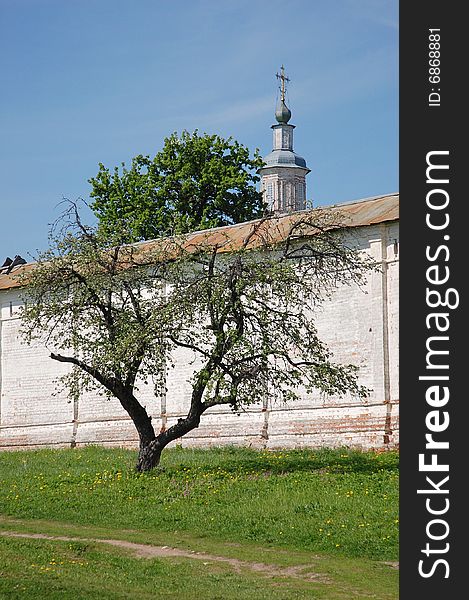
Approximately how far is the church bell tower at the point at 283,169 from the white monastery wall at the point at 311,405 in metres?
45.6

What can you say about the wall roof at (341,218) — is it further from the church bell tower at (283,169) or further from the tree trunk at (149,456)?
the church bell tower at (283,169)

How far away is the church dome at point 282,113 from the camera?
74125 mm

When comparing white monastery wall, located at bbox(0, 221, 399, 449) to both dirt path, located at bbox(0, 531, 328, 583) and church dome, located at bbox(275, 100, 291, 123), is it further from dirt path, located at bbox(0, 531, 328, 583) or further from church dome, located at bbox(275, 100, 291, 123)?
church dome, located at bbox(275, 100, 291, 123)

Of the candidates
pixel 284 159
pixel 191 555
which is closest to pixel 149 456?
pixel 191 555

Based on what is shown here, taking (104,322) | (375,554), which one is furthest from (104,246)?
(375,554)

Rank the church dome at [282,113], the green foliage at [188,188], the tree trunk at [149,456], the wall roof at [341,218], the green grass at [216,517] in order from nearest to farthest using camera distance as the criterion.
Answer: the green grass at [216,517] → the tree trunk at [149,456] → the wall roof at [341,218] → the green foliage at [188,188] → the church dome at [282,113]

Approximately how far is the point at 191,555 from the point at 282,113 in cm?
6271

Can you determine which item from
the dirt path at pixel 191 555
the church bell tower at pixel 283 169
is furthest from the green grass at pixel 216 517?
the church bell tower at pixel 283 169

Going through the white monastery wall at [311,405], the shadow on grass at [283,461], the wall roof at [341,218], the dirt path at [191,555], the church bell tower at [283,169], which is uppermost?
the church bell tower at [283,169]

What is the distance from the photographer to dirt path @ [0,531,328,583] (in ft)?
44.1

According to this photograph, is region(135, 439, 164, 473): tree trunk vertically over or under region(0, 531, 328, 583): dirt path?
over

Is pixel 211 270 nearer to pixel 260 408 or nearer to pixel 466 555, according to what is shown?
pixel 260 408

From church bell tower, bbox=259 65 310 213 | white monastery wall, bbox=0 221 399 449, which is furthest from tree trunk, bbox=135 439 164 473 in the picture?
church bell tower, bbox=259 65 310 213

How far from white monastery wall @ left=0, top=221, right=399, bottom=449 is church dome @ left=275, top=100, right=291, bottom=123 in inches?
1823
